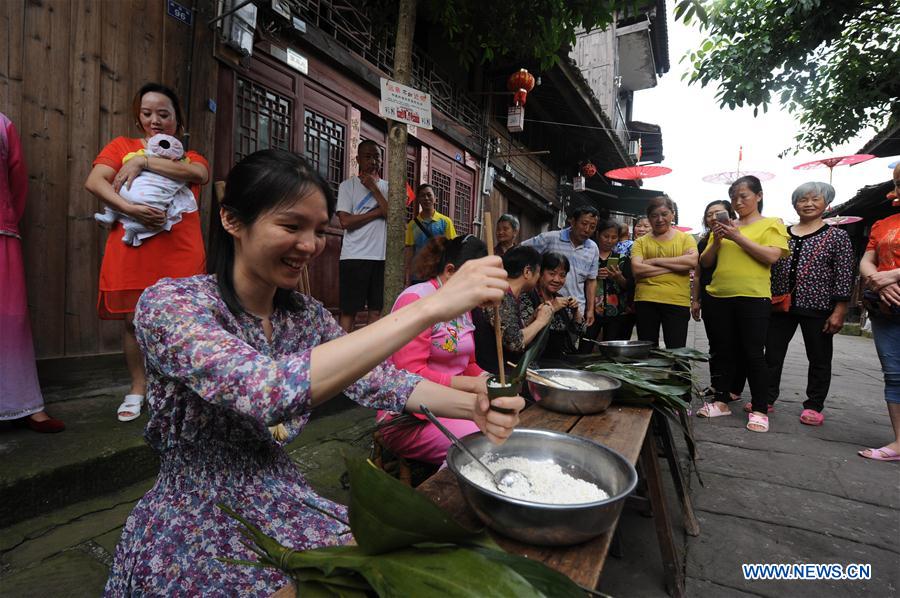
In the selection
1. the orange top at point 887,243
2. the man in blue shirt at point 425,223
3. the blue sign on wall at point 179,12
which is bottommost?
the orange top at point 887,243

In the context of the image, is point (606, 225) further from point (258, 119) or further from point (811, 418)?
point (258, 119)

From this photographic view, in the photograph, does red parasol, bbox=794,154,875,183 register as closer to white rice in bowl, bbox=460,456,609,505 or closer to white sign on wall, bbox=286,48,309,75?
white sign on wall, bbox=286,48,309,75

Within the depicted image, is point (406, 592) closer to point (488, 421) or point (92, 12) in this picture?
point (488, 421)

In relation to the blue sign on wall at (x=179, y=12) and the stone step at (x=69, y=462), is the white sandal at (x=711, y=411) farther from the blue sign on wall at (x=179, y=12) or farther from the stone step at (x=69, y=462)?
the blue sign on wall at (x=179, y=12)

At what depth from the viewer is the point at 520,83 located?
733 cm

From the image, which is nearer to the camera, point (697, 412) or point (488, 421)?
point (488, 421)

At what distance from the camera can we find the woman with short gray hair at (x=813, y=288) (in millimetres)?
3664

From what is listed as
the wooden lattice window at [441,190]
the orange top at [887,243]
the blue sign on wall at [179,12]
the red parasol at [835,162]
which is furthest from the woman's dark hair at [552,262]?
the red parasol at [835,162]

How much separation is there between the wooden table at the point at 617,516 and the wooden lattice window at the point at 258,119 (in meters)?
3.48

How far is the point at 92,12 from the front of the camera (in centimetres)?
290

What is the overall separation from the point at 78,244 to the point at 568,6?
408cm

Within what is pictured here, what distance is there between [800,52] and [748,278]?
440cm

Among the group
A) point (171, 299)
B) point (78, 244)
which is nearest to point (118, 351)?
point (78, 244)

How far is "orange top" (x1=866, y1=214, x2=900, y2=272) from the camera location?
3.00m
